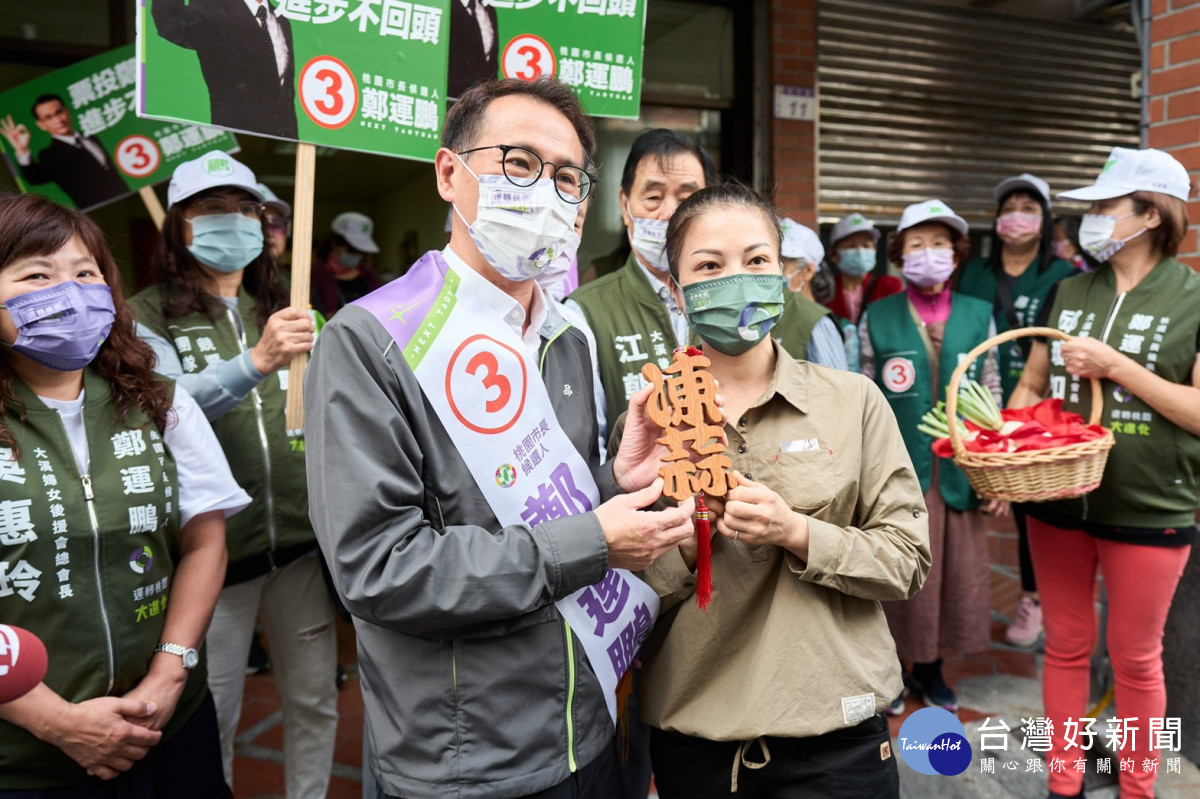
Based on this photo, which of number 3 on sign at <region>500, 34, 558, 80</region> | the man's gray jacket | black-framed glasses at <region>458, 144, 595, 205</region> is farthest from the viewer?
number 3 on sign at <region>500, 34, 558, 80</region>

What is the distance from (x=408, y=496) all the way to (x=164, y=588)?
3.31 feet

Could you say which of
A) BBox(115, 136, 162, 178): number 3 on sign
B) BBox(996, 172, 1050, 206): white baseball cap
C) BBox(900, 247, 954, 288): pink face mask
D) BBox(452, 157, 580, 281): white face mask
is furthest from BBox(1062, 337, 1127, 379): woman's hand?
BBox(115, 136, 162, 178): number 3 on sign

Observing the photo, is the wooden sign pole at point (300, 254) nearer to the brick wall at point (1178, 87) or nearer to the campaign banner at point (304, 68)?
the campaign banner at point (304, 68)

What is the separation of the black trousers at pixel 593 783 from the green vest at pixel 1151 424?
2180 millimetres

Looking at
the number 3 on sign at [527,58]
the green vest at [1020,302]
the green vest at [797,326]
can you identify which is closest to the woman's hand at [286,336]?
the number 3 on sign at [527,58]

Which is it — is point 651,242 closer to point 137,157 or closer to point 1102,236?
point 1102,236

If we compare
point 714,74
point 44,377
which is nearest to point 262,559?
point 44,377

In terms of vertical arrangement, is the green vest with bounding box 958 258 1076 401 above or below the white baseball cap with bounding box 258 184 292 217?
below

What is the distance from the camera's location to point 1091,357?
3006 mm

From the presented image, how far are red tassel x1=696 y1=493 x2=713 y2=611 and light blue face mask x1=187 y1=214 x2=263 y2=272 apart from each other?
211 centimetres

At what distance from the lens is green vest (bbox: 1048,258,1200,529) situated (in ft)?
9.86

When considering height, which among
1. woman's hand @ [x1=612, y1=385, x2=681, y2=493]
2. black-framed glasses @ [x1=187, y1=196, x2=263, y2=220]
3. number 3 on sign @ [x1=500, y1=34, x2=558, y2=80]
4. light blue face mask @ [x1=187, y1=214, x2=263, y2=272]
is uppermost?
number 3 on sign @ [x1=500, y1=34, x2=558, y2=80]

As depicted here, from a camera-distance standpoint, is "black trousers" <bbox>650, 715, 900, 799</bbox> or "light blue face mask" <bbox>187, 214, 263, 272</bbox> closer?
"black trousers" <bbox>650, 715, 900, 799</bbox>

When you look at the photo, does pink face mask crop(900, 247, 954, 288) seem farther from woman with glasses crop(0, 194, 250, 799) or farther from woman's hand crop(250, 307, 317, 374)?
woman with glasses crop(0, 194, 250, 799)
